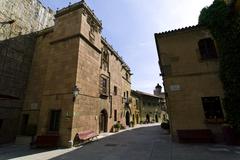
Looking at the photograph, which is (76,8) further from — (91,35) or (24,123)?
(24,123)

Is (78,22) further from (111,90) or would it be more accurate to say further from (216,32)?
(216,32)

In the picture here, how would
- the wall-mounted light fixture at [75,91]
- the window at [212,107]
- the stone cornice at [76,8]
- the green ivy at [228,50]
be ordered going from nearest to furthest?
1. the green ivy at [228,50]
2. the window at [212,107]
3. the wall-mounted light fixture at [75,91]
4. the stone cornice at [76,8]

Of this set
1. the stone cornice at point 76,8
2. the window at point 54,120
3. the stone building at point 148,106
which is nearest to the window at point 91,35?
the stone cornice at point 76,8

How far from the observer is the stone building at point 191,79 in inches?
321

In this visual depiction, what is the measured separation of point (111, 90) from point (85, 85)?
6.18 m

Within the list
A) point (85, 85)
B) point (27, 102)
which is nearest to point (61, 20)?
point (85, 85)

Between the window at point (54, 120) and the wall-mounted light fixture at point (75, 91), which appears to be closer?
the wall-mounted light fixture at point (75, 91)

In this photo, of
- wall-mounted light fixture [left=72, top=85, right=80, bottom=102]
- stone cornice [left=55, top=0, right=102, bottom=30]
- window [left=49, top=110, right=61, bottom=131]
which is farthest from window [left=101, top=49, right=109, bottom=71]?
window [left=49, top=110, right=61, bottom=131]

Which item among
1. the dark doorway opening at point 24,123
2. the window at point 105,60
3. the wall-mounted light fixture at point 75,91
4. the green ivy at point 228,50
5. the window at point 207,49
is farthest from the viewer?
the window at point 105,60

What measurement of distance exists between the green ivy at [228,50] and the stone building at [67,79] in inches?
338

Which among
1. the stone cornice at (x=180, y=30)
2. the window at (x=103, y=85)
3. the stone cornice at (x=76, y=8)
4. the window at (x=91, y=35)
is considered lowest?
the window at (x=103, y=85)

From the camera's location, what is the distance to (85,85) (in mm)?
10766

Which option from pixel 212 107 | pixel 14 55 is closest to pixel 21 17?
pixel 14 55

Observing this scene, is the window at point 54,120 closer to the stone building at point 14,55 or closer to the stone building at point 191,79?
the stone building at point 14,55
